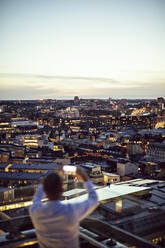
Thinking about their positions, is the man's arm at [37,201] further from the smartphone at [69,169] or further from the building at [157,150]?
the building at [157,150]

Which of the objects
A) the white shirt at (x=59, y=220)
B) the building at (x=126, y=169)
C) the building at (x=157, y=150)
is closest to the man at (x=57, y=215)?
the white shirt at (x=59, y=220)

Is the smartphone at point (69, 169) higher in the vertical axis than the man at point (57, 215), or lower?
higher

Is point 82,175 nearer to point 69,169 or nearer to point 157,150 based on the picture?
point 69,169

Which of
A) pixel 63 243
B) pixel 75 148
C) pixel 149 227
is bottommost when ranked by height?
pixel 75 148

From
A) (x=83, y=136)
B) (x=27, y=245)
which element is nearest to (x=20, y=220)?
(x=27, y=245)

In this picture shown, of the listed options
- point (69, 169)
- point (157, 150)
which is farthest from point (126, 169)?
point (69, 169)

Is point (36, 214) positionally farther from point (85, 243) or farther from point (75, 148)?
point (75, 148)

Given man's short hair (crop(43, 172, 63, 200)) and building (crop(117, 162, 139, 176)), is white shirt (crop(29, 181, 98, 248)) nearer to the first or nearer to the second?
man's short hair (crop(43, 172, 63, 200))
